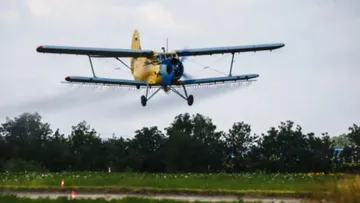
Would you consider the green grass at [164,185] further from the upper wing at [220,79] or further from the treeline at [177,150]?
the treeline at [177,150]

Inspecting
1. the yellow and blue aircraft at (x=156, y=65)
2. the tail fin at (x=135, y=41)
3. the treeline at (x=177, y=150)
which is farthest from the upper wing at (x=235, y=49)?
the treeline at (x=177, y=150)

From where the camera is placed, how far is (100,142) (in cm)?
9331

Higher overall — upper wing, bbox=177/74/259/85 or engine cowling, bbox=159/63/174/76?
engine cowling, bbox=159/63/174/76

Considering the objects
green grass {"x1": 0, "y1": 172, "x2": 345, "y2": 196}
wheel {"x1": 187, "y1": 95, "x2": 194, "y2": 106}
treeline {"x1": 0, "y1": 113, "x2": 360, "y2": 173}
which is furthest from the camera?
treeline {"x1": 0, "y1": 113, "x2": 360, "y2": 173}

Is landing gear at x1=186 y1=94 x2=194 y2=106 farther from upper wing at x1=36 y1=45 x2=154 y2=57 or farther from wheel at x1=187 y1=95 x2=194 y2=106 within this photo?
upper wing at x1=36 y1=45 x2=154 y2=57

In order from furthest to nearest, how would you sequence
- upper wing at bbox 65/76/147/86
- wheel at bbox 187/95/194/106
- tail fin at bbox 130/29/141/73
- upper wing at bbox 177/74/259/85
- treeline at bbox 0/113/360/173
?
treeline at bbox 0/113/360/173
tail fin at bbox 130/29/141/73
upper wing at bbox 65/76/147/86
upper wing at bbox 177/74/259/85
wheel at bbox 187/95/194/106

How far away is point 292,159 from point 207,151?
10.7 m

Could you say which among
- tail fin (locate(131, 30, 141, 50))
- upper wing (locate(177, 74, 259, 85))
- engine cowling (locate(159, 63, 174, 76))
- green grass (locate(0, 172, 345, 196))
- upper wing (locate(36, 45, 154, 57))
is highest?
tail fin (locate(131, 30, 141, 50))

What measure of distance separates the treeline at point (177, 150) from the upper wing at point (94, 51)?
22.8 metres

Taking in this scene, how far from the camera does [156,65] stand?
47.4 meters

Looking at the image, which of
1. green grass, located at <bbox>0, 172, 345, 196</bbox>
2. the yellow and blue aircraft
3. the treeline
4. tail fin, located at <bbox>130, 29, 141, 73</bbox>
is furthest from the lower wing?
the treeline

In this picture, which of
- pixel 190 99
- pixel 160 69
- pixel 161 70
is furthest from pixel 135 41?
pixel 190 99

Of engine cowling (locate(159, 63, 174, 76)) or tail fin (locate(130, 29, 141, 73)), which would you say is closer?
engine cowling (locate(159, 63, 174, 76))

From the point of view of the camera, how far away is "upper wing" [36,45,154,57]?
46.6m
